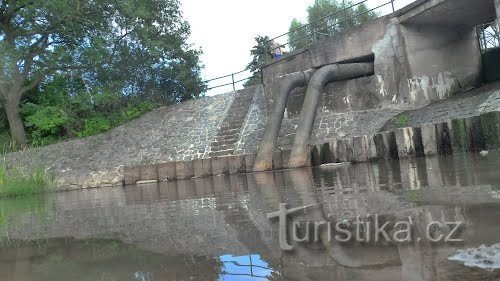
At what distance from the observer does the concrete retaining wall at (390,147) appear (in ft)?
34.0

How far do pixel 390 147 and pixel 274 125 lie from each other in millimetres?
4929

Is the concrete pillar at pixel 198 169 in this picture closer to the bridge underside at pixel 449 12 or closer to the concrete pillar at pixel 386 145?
Answer: the concrete pillar at pixel 386 145

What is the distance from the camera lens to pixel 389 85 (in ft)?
53.6

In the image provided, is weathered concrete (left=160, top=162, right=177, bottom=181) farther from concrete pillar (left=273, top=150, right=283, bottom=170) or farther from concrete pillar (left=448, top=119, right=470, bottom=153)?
concrete pillar (left=448, top=119, right=470, bottom=153)

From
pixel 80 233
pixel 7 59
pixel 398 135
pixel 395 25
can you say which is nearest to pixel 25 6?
pixel 7 59

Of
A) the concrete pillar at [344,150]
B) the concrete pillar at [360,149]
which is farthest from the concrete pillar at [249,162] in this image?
the concrete pillar at [360,149]

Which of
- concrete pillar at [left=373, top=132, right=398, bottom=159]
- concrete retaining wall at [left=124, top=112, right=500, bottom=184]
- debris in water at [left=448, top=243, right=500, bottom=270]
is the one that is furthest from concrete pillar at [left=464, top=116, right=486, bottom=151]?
debris in water at [left=448, top=243, right=500, bottom=270]

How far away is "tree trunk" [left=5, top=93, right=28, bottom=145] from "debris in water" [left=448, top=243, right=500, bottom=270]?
23914 millimetres

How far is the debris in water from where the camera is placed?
195 centimetres

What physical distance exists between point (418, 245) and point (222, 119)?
18.4 meters

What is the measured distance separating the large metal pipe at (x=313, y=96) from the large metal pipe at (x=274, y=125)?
0.97 metres

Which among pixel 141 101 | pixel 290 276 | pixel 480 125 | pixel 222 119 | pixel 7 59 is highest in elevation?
pixel 7 59

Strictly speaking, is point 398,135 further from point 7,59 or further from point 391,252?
point 7,59

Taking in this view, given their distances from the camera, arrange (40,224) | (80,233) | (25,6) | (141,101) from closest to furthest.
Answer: (80,233)
(40,224)
(25,6)
(141,101)
